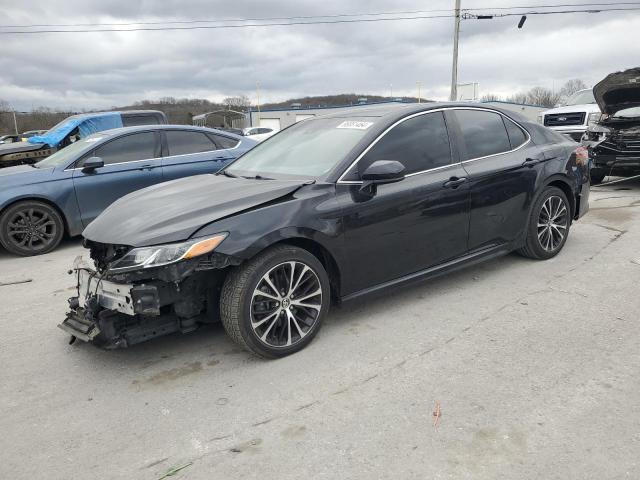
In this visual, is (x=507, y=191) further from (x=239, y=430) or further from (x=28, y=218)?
(x=28, y=218)

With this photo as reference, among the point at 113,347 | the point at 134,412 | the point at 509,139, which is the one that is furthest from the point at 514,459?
the point at 509,139

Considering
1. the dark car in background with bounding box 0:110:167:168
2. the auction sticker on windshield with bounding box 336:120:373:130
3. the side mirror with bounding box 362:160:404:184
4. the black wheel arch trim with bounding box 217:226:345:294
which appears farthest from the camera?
the dark car in background with bounding box 0:110:167:168

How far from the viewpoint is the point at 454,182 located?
420cm

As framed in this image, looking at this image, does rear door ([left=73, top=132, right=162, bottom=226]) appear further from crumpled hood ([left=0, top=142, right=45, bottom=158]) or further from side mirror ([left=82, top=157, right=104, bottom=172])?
crumpled hood ([left=0, top=142, right=45, bottom=158])

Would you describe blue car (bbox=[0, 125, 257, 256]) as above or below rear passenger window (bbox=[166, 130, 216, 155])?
below

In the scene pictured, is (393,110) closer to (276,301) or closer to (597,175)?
(276,301)

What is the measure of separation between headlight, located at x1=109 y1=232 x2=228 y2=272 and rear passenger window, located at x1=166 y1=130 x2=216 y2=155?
4.70 metres

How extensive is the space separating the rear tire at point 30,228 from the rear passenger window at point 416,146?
484 centimetres

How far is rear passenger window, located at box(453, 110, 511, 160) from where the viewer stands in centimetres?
449

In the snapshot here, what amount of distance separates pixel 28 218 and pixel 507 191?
19.1ft

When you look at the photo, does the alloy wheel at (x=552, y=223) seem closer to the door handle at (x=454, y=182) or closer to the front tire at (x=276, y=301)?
the door handle at (x=454, y=182)

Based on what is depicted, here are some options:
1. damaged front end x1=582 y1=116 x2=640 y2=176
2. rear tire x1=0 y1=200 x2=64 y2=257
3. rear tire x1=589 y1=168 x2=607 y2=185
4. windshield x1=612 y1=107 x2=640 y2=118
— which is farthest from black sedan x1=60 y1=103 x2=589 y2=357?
windshield x1=612 y1=107 x2=640 y2=118

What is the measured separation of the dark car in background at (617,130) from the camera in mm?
9078

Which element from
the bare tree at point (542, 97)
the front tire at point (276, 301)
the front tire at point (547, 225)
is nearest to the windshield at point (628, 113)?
the front tire at point (547, 225)
